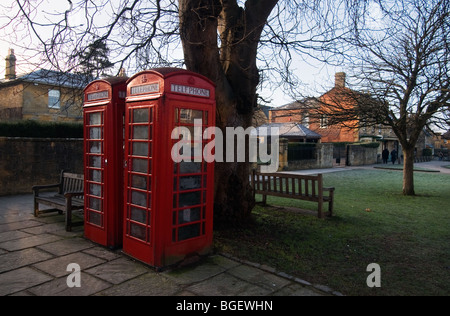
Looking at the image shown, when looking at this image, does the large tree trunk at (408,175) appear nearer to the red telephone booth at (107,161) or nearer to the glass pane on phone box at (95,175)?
the red telephone booth at (107,161)

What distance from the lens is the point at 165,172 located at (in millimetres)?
4117

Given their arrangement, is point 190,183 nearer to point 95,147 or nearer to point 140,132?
point 140,132

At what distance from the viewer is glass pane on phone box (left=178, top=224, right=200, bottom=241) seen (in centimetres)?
441

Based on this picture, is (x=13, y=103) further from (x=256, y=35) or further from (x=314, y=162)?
(x=256, y=35)

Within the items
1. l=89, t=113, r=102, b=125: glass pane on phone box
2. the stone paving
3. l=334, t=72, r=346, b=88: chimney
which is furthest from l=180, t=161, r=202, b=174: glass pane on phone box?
l=334, t=72, r=346, b=88: chimney

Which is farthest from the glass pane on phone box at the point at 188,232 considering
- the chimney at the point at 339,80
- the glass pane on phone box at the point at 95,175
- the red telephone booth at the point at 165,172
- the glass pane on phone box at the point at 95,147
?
the chimney at the point at 339,80

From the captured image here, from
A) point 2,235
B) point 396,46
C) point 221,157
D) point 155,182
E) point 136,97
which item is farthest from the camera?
point 396,46

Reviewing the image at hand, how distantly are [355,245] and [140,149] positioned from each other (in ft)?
12.6

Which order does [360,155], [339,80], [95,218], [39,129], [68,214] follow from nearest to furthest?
1. [95,218]
2. [68,214]
3. [39,129]
4. [339,80]
5. [360,155]

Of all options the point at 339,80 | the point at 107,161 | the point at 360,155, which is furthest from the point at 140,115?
the point at 360,155

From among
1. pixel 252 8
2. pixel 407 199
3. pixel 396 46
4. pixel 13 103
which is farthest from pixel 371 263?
pixel 13 103

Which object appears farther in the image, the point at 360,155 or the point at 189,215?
the point at 360,155

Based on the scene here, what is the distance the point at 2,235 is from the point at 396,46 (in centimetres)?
1188

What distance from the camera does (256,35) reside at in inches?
252
